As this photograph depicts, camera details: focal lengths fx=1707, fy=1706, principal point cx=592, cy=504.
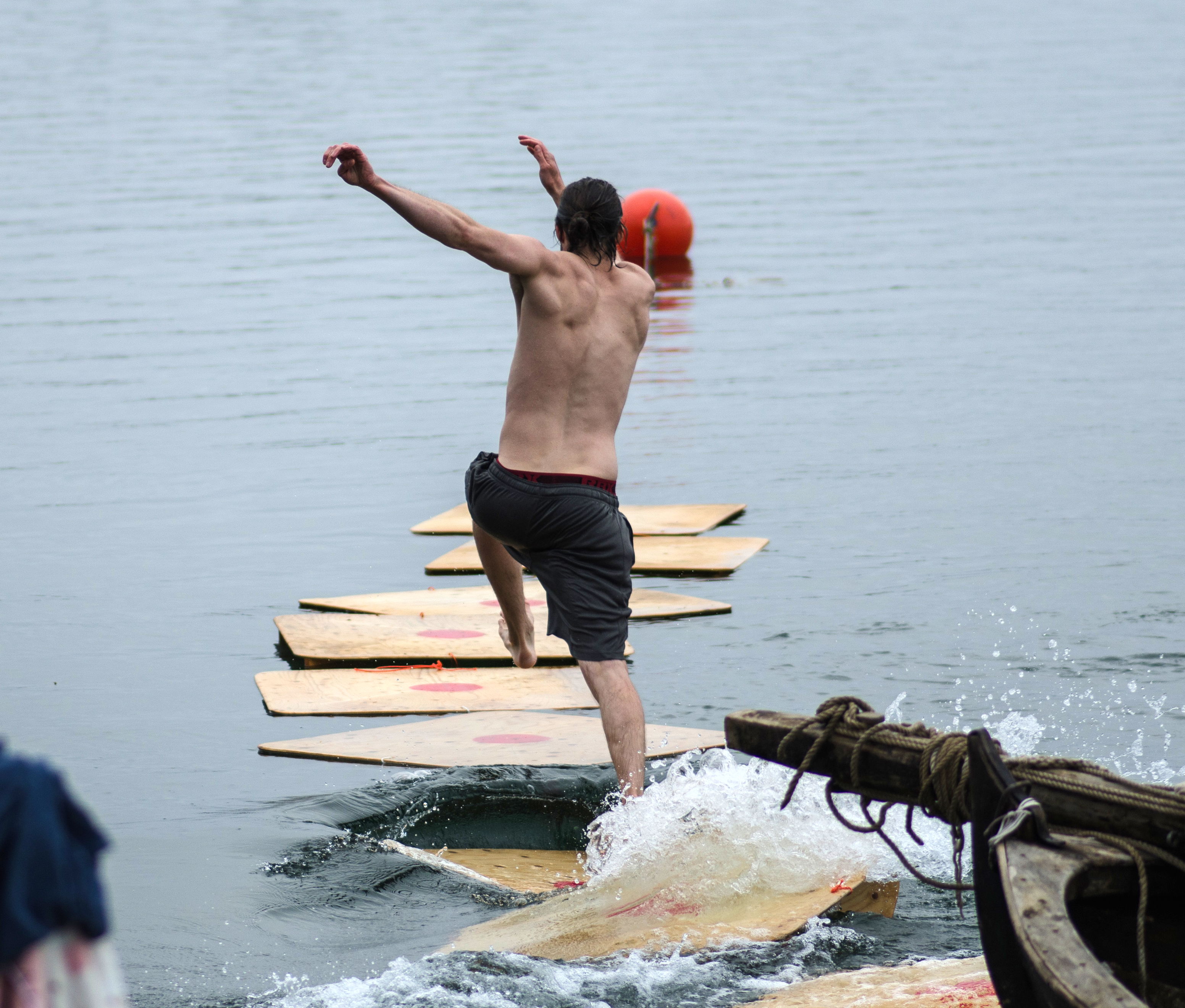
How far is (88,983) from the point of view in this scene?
1742 millimetres

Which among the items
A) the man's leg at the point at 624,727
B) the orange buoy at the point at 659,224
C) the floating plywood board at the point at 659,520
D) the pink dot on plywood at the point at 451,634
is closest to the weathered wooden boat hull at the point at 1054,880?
the man's leg at the point at 624,727

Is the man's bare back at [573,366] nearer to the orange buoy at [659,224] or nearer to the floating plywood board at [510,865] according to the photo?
the floating plywood board at [510,865]

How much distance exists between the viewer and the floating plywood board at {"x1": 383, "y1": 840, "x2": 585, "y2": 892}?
4977mm

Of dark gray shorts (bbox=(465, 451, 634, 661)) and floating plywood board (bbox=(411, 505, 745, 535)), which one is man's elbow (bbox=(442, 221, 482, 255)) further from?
floating plywood board (bbox=(411, 505, 745, 535))

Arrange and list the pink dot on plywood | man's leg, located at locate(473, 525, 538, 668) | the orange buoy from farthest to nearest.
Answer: the orange buoy, the pink dot on plywood, man's leg, located at locate(473, 525, 538, 668)

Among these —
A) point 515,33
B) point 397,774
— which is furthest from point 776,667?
point 515,33

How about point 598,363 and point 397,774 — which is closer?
point 598,363

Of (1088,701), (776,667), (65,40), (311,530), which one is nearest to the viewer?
(1088,701)

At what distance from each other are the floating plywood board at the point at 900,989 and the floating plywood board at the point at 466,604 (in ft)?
11.5

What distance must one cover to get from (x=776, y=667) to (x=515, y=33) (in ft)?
144

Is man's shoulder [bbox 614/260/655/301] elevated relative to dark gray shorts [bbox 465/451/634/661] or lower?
elevated

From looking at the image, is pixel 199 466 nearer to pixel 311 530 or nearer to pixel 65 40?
pixel 311 530

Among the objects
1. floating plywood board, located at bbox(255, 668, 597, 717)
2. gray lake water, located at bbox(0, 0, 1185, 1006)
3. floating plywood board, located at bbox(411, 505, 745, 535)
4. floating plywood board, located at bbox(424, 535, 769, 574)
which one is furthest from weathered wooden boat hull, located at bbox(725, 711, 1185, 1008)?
floating plywood board, located at bbox(411, 505, 745, 535)

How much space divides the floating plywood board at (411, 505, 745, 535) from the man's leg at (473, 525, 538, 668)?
9.43 ft
